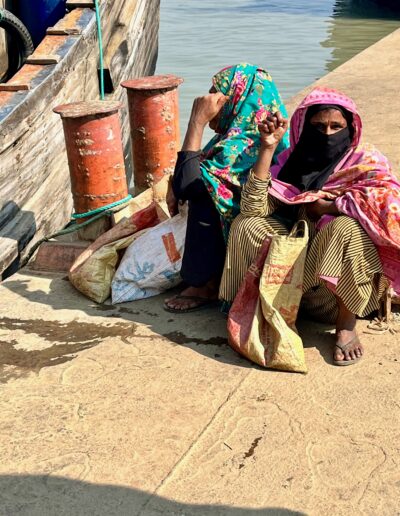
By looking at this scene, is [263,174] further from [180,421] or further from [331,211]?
[180,421]

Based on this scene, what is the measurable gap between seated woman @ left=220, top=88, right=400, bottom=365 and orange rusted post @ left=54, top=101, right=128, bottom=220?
1230 millimetres

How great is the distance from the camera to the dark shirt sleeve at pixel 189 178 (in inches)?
142

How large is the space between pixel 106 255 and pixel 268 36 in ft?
44.7

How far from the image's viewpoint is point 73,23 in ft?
19.1

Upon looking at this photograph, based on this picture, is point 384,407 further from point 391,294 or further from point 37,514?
point 37,514

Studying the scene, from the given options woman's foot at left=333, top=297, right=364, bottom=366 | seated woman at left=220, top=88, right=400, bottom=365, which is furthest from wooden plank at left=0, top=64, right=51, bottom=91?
woman's foot at left=333, top=297, right=364, bottom=366

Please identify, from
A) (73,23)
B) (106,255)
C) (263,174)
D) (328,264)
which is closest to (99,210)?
(106,255)

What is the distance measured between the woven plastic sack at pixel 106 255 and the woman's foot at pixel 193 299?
1.20 feet

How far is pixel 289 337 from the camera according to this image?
3.19 m

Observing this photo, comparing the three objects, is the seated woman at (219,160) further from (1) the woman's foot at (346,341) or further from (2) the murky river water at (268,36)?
(2) the murky river water at (268,36)

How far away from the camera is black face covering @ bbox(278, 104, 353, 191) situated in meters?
3.31

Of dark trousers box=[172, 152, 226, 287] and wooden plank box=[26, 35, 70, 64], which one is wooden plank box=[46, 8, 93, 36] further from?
dark trousers box=[172, 152, 226, 287]

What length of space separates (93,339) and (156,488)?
1.15m

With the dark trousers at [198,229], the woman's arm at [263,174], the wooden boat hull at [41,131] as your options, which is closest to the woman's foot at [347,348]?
the woman's arm at [263,174]
